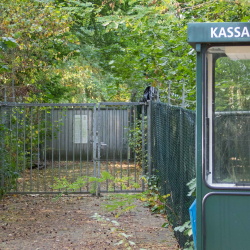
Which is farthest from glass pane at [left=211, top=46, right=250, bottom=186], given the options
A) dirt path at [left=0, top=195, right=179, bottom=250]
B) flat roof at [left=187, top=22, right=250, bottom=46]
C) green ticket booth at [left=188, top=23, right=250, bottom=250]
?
dirt path at [left=0, top=195, right=179, bottom=250]

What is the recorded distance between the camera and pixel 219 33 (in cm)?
270

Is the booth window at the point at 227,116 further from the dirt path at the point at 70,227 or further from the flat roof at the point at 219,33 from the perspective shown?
the dirt path at the point at 70,227

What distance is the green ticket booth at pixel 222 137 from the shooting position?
2.75 m

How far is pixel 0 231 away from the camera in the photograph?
585cm

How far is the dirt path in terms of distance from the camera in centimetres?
521

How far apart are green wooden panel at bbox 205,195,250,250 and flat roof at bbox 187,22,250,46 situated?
1.26 m

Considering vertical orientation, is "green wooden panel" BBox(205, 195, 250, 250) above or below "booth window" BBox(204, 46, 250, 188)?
below

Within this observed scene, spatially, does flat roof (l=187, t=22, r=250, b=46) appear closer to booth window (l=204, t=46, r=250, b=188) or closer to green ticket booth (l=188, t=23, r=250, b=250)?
green ticket booth (l=188, t=23, r=250, b=250)

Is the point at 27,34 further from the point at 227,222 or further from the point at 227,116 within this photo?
the point at 227,222

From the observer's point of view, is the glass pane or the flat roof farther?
the glass pane

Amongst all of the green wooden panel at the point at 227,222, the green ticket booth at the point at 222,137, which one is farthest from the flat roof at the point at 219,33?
the green wooden panel at the point at 227,222

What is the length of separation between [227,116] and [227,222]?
34.1 inches

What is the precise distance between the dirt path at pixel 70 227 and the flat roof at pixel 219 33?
3.36 metres

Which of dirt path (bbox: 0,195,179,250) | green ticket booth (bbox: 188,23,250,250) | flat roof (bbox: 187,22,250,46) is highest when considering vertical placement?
flat roof (bbox: 187,22,250,46)
